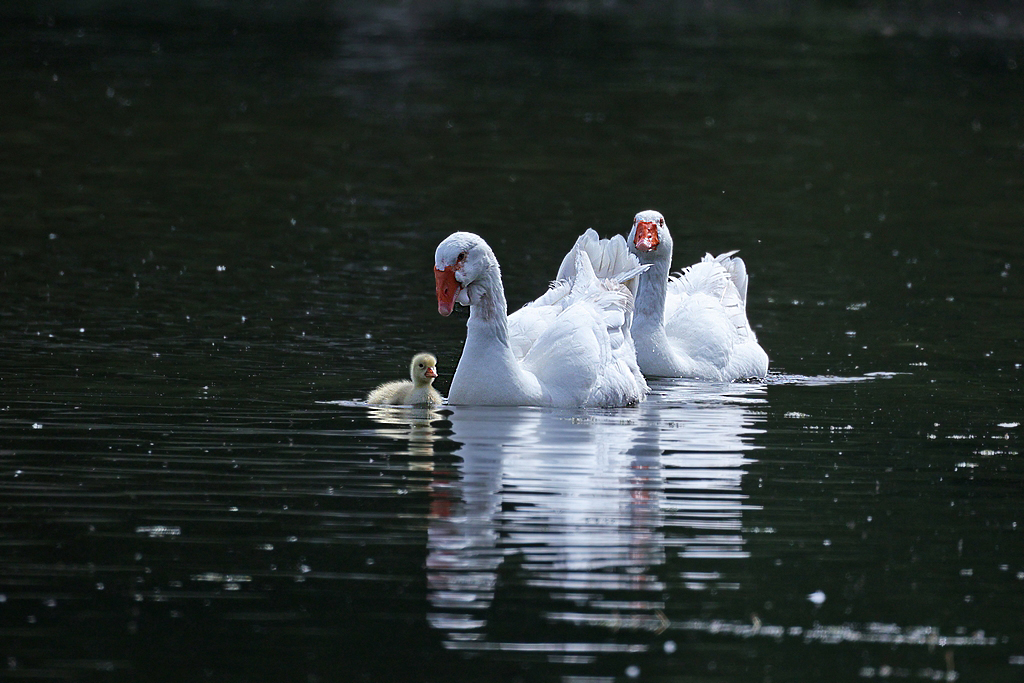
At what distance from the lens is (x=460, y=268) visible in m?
13.3

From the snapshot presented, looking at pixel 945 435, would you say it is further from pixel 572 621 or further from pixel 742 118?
pixel 742 118

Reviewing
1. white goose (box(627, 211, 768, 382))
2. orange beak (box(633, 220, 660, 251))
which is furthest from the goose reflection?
orange beak (box(633, 220, 660, 251))

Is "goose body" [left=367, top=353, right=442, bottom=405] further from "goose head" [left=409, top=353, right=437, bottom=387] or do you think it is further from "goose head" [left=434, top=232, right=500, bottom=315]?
"goose head" [left=434, top=232, right=500, bottom=315]

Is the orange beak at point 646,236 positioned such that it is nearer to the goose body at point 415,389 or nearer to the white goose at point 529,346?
the white goose at point 529,346

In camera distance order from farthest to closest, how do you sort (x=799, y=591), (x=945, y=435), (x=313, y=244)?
(x=313, y=244)
(x=945, y=435)
(x=799, y=591)

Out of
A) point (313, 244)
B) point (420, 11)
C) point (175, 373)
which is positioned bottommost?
point (175, 373)

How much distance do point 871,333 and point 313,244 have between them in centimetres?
760

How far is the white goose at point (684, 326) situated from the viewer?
16.0m

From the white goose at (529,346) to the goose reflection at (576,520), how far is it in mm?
187

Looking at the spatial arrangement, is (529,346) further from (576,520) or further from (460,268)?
(576,520)

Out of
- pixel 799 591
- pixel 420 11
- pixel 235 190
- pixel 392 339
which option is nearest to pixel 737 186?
pixel 235 190

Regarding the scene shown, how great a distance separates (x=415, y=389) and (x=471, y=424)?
83cm

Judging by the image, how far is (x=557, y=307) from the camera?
14773 mm

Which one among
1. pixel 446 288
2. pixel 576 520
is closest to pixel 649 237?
pixel 446 288
